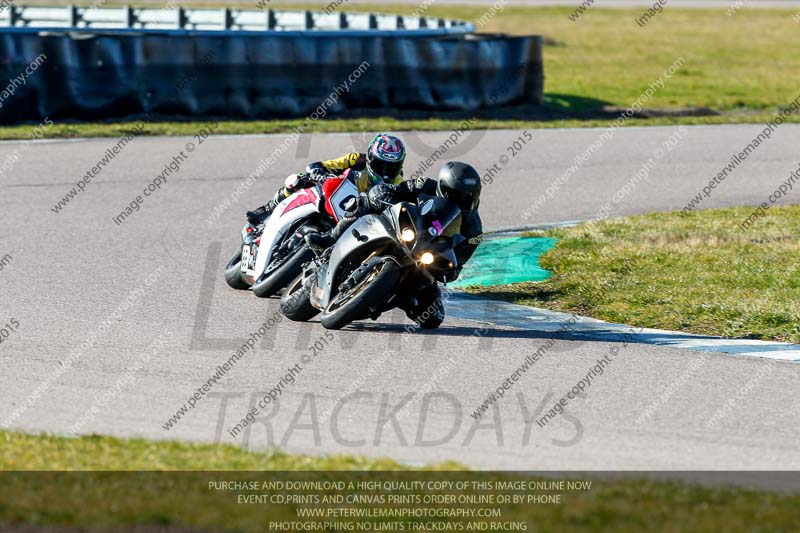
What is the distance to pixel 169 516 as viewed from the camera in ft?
16.6

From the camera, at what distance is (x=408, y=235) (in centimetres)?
824

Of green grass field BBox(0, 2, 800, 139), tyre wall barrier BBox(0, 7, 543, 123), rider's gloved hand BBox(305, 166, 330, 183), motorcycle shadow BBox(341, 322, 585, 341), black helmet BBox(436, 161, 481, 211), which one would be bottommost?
green grass field BBox(0, 2, 800, 139)

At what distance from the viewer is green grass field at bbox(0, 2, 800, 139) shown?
18312mm

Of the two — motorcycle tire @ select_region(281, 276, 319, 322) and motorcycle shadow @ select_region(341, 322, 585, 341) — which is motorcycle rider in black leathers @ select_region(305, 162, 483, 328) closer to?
motorcycle shadow @ select_region(341, 322, 585, 341)

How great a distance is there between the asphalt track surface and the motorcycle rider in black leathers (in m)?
0.21

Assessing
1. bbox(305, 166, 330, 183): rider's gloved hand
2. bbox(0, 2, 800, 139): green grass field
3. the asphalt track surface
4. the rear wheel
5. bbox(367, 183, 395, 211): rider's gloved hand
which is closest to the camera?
the asphalt track surface

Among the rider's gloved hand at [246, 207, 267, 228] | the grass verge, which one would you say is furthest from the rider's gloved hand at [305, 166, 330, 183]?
the grass verge

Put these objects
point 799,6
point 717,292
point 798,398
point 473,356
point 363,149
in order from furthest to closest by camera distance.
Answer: point 799,6
point 363,149
point 717,292
point 473,356
point 798,398

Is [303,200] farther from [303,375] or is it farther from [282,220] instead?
[303,375]

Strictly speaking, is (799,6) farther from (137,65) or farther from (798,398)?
(798,398)

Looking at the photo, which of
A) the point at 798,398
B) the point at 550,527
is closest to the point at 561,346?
the point at 798,398

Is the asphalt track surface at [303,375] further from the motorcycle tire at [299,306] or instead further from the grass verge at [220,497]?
the grass verge at [220,497]

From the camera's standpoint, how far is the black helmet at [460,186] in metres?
8.34

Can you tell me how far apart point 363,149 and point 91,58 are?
3.86 m
